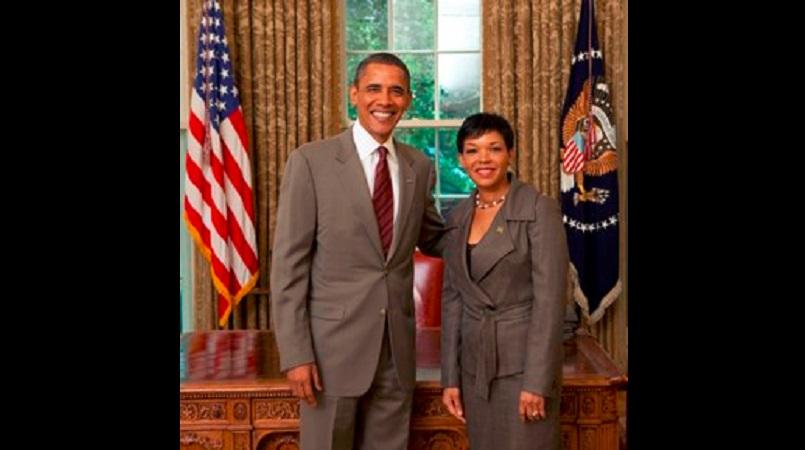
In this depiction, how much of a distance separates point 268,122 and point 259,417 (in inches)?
95.8

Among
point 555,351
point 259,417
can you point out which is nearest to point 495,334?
point 555,351

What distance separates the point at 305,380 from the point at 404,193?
0.54m

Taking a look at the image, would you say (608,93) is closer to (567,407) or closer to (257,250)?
(257,250)

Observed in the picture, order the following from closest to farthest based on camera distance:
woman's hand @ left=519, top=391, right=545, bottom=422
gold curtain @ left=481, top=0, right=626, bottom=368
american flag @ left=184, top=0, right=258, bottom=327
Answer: woman's hand @ left=519, top=391, right=545, bottom=422
american flag @ left=184, top=0, right=258, bottom=327
gold curtain @ left=481, top=0, right=626, bottom=368

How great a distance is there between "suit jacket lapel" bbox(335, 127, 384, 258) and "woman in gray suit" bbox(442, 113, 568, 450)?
249 millimetres

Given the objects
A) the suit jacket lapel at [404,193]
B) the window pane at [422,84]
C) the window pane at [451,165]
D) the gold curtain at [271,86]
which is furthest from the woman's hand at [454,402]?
the window pane at [422,84]

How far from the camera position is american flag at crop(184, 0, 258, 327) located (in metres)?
4.18

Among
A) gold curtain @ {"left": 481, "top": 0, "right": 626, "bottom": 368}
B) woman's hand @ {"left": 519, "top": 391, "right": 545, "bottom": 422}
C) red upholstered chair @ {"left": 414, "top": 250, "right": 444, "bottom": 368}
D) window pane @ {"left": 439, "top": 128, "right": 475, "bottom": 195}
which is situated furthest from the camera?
window pane @ {"left": 439, "top": 128, "right": 475, "bottom": 195}

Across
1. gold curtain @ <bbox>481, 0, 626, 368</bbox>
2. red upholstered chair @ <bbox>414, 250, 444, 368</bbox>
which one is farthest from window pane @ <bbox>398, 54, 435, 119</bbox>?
red upholstered chair @ <bbox>414, 250, 444, 368</bbox>

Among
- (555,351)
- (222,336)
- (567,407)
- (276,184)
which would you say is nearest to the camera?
(555,351)

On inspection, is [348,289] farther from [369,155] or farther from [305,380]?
[369,155]

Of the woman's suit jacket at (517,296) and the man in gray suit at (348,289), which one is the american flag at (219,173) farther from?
the woman's suit jacket at (517,296)

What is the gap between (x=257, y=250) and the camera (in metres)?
4.44

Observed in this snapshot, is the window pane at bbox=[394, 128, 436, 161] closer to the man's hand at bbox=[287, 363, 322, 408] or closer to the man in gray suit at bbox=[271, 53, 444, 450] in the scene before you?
the man in gray suit at bbox=[271, 53, 444, 450]
